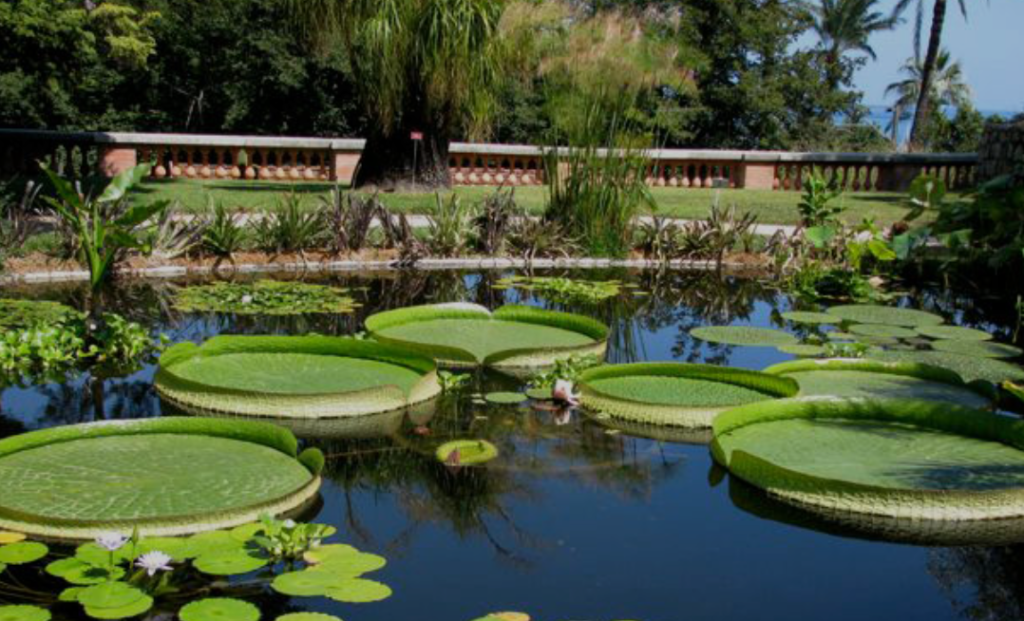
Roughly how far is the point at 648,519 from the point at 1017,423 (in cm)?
188

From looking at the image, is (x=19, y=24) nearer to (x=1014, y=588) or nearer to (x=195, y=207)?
(x=195, y=207)

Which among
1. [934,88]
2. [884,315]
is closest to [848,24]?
[934,88]

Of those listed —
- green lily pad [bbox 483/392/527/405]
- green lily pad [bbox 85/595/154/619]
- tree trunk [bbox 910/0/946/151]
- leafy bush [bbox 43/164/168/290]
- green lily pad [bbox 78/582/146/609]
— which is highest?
tree trunk [bbox 910/0/946/151]

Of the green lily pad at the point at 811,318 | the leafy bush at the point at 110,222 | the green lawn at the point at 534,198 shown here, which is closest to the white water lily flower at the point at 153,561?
the leafy bush at the point at 110,222

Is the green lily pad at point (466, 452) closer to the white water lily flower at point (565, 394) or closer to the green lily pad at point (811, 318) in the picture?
the white water lily flower at point (565, 394)

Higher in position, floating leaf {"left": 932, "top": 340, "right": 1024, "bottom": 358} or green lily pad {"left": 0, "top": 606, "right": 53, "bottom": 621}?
floating leaf {"left": 932, "top": 340, "right": 1024, "bottom": 358}

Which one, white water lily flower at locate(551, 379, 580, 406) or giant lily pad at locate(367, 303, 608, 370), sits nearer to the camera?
white water lily flower at locate(551, 379, 580, 406)

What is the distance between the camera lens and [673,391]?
592cm

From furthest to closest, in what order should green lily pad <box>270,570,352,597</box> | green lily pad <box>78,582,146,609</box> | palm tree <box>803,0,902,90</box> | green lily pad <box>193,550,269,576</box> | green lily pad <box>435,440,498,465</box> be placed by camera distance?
palm tree <box>803,0,902,90</box> → green lily pad <box>435,440,498,465</box> → green lily pad <box>193,550,269,576</box> → green lily pad <box>270,570,352,597</box> → green lily pad <box>78,582,146,609</box>

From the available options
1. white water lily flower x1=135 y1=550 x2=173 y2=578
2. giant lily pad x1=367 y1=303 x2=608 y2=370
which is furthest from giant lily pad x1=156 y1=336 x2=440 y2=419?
white water lily flower x1=135 y1=550 x2=173 y2=578

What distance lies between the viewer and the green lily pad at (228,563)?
3539 mm

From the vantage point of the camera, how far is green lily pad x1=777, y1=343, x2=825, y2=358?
23.6 feet

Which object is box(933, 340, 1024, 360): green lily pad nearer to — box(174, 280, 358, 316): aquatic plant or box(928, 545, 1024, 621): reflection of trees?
box(928, 545, 1024, 621): reflection of trees

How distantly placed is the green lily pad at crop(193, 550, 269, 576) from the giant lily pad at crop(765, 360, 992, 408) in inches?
136
